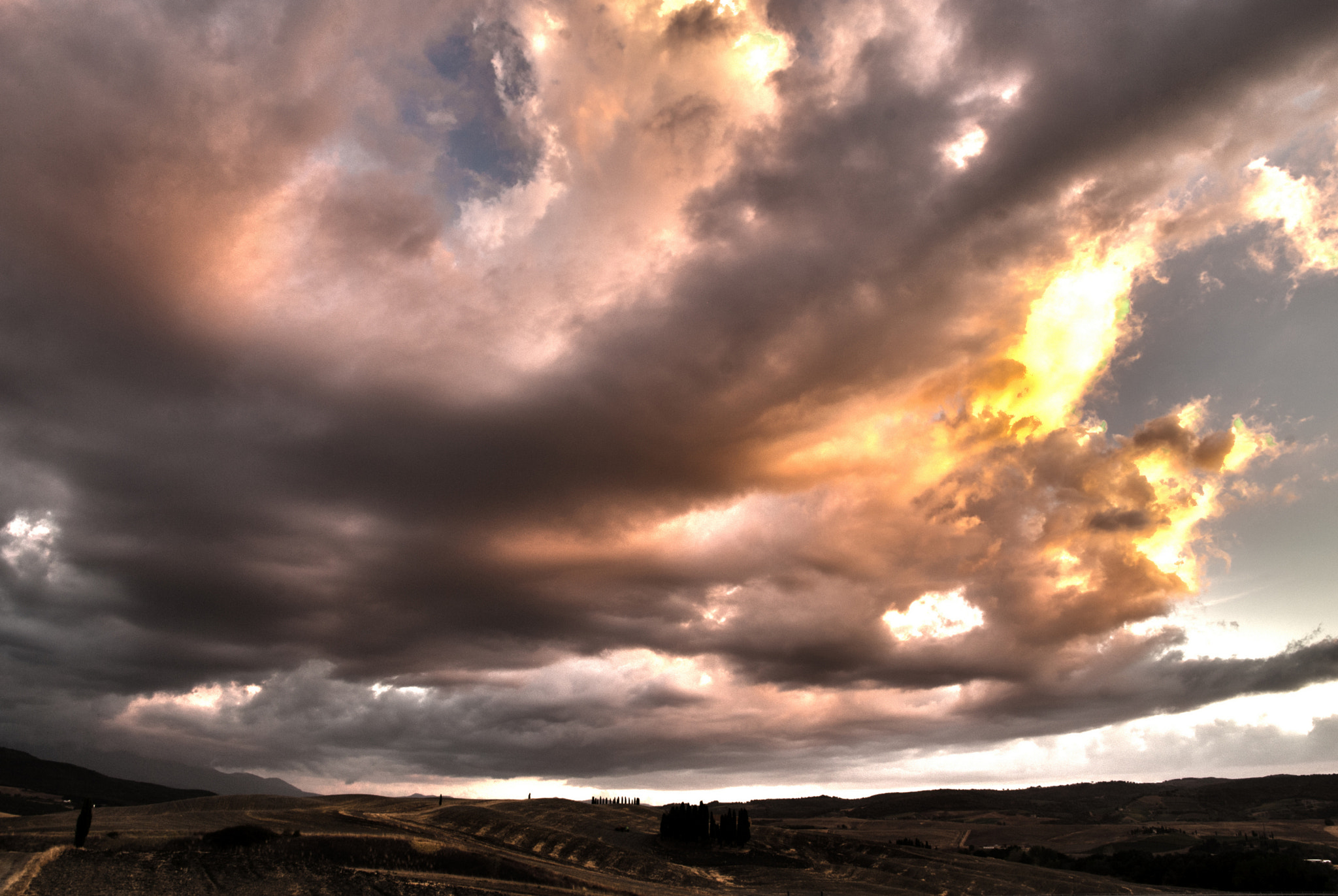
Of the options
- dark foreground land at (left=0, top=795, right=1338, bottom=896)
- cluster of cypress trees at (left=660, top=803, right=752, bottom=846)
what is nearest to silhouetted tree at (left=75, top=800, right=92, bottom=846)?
dark foreground land at (left=0, top=795, right=1338, bottom=896)

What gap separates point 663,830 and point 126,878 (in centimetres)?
9216

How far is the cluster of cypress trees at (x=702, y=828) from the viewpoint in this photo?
14275 cm

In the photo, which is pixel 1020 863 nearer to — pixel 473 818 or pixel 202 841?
pixel 473 818

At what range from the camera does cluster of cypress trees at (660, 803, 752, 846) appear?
468ft

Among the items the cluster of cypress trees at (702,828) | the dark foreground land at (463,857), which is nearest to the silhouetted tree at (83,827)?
the dark foreground land at (463,857)

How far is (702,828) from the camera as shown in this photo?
474 ft

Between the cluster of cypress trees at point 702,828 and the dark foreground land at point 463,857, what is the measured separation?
8.84 feet

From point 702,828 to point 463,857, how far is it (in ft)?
201

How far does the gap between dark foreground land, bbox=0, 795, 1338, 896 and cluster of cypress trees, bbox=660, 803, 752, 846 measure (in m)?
2.69

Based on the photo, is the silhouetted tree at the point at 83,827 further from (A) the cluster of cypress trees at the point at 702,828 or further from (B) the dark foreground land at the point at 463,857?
(A) the cluster of cypress trees at the point at 702,828

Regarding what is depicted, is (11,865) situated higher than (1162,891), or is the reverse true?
(11,865)

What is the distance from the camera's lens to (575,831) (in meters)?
142

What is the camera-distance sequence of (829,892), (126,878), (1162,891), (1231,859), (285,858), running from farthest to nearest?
(1231,859), (1162,891), (829,892), (285,858), (126,878)

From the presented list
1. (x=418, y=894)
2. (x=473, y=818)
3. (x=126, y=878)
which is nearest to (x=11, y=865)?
(x=126, y=878)
